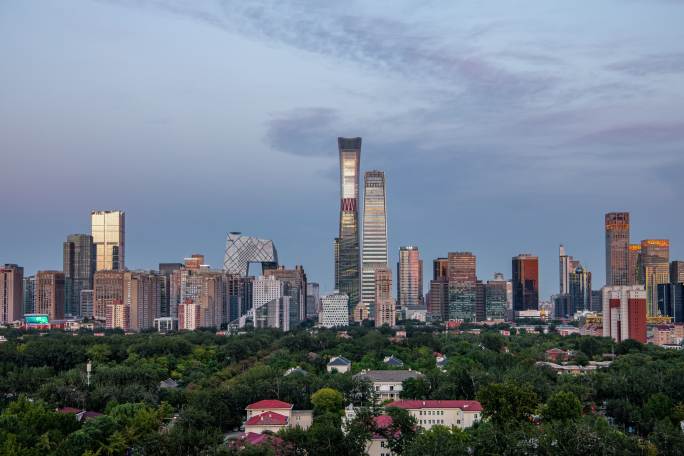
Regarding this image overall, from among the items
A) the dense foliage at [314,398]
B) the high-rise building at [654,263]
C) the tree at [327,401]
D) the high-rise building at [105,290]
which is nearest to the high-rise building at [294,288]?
the high-rise building at [105,290]

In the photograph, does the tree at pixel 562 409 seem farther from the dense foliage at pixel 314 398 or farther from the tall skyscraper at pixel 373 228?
the tall skyscraper at pixel 373 228

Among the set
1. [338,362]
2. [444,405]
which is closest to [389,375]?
[338,362]

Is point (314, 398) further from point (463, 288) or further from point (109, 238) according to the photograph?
point (109, 238)

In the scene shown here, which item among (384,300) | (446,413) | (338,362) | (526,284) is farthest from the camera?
(526,284)

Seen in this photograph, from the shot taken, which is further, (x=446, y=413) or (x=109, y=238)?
(x=109, y=238)

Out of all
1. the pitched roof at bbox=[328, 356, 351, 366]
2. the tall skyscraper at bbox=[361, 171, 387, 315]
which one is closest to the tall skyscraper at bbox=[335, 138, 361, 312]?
the tall skyscraper at bbox=[361, 171, 387, 315]
